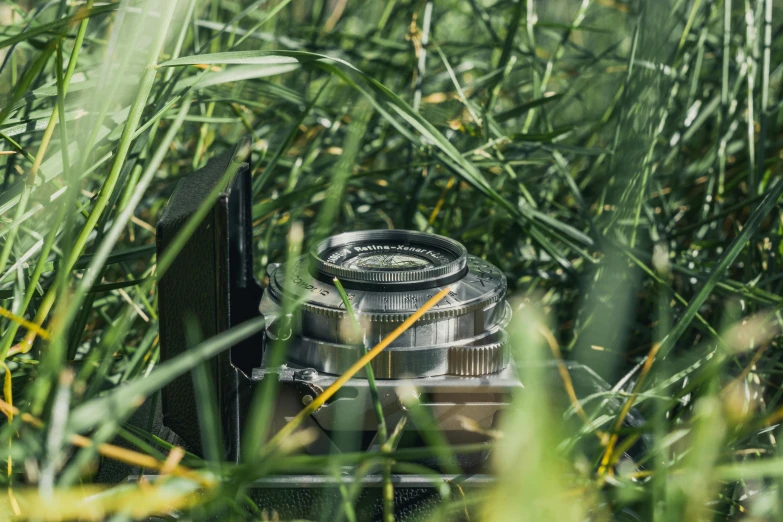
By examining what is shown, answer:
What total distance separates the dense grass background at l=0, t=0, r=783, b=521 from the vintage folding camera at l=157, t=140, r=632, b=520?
32mm

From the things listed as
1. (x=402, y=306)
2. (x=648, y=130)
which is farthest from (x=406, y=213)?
(x=402, y=306)

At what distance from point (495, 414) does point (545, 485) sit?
209mm

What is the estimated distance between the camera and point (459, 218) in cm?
108

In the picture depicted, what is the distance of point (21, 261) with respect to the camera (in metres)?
0.63

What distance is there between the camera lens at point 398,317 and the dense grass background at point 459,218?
0.15 ft

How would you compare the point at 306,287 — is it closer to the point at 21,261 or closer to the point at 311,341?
the point at 311,341

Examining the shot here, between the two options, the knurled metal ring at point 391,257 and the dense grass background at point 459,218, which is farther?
the knurled metal ring at point 391,257

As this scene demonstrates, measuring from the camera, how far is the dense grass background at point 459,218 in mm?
475

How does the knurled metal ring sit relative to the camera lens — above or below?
above

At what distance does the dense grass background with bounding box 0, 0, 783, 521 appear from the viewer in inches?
18.7

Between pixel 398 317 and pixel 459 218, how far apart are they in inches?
19.6

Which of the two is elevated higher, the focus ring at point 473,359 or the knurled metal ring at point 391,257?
the knurled metal ring at point 391,257

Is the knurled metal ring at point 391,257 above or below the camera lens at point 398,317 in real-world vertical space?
above

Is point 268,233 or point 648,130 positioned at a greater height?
point 648,130
